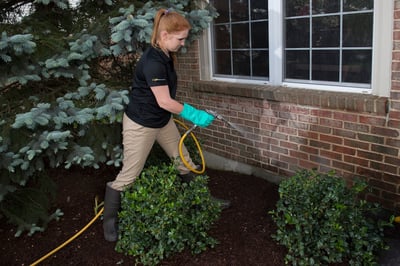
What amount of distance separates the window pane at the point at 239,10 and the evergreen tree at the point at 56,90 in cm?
46

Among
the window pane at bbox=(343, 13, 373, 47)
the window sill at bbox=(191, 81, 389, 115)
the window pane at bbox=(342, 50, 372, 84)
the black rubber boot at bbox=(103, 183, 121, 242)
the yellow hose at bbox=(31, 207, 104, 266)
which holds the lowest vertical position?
the yellow hose at bbox=(31, 207, 104, 266)

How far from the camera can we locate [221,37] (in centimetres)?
454

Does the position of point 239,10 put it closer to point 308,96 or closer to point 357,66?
point 308,96

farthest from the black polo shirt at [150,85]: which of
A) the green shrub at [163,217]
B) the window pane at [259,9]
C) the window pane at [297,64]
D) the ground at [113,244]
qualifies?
the window pane at [259,9]

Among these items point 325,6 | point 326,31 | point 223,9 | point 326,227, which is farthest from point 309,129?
point 223,9

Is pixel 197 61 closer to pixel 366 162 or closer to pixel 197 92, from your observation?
pixel 197 92

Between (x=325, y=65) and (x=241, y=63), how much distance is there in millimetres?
1114

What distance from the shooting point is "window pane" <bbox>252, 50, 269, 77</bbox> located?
4043 millimetres

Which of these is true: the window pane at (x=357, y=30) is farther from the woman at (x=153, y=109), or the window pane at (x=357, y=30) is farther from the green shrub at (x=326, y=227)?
the woman at (x=153, y=109)

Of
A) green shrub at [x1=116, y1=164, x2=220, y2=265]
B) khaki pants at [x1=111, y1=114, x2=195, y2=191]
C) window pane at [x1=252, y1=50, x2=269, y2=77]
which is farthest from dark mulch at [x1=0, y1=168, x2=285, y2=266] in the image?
window pane at [x1=252, y1=50, x2=269, y2=77]

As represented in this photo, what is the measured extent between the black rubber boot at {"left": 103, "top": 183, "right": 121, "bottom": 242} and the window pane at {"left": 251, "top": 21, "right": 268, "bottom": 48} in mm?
2110

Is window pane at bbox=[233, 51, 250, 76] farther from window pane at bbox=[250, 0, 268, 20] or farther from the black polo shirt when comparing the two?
the black polo shirt

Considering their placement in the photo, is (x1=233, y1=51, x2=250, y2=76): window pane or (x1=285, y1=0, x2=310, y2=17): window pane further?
(x1=233, y1=51, x2=250, y2=76): window pane

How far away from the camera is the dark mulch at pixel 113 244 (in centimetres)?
283
